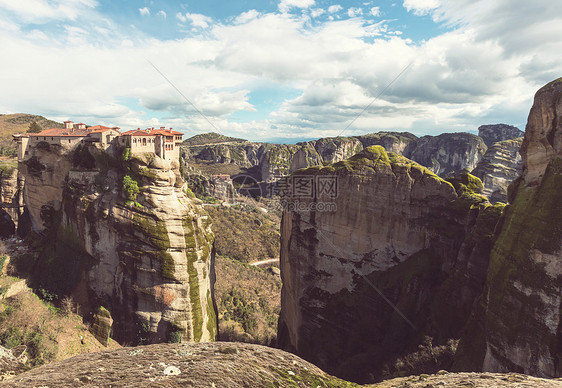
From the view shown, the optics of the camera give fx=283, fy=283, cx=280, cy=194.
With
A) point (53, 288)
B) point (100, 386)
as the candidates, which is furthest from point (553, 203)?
point (53, 288)

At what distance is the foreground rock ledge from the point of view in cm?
825

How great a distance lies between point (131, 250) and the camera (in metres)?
27.7

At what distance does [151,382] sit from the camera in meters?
→ 7.99

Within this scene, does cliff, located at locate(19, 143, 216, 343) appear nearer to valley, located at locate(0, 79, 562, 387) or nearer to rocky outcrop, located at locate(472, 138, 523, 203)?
valley, located at locate(0, 79, 562, 387)

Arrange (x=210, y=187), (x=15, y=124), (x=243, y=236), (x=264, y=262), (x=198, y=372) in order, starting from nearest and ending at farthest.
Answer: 1. (x=198, y=372)
2. (x=264, y=262)
3. (x=243, y=236)
4. (x=15, y=124)
5. (x=210, y=187)

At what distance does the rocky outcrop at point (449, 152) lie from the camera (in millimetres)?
150875

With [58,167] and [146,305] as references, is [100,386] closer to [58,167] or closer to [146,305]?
[146,305]

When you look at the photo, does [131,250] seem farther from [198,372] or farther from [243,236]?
[243,236]

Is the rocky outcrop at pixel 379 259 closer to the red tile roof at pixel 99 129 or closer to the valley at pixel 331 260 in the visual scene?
the valley at pixel 331 260

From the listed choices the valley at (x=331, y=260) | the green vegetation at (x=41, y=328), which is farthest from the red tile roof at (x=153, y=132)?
the green vegetation at (x=41, y=328)

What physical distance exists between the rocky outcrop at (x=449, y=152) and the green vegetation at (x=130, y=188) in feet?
497

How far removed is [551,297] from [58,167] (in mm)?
44541

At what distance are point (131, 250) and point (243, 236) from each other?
186 ft

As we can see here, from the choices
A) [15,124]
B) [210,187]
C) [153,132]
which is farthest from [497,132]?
[15,124]
